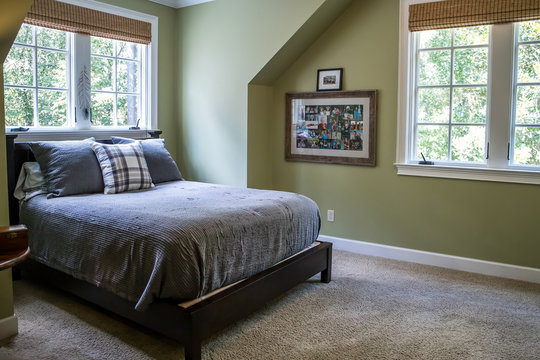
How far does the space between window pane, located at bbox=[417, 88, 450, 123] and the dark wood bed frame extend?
1.51m

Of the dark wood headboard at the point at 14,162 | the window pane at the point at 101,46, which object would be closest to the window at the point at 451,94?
the window pane at the point at 101,46

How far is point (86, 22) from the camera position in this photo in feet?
13.3

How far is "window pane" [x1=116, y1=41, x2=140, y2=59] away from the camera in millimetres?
4445

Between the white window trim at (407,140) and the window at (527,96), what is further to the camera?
the white window trim at (407,140)

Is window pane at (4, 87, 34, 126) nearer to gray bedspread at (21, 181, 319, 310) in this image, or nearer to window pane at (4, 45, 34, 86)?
window pane at (4, 45, 34, 86)

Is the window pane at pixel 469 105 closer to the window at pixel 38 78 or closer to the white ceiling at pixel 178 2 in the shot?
the white ceiling at pixel 178 2

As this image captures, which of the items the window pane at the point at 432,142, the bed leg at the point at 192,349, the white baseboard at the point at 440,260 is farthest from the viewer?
the window pane at the point at 432,142

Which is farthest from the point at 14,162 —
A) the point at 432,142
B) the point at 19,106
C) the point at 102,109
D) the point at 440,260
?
the point at 440,260

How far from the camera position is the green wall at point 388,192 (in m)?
3.57

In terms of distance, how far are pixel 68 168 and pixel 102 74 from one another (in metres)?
1.33

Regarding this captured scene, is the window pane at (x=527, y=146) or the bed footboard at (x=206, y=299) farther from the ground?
the window pane at (x=527, y=146)

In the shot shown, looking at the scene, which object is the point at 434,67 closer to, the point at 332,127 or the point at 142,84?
the point at 332,127

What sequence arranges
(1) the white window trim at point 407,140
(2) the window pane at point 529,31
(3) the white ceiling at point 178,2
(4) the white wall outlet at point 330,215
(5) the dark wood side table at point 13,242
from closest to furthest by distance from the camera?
(5) the dark wood side table at point 13,242 → (2) the window pane at point 529,31 → (1) the white window trim at point 407,140 → (4) the white wall outlet at point 330,215 → (3) the white ceiling at point 178,2

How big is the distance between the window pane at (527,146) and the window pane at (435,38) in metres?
0.94
